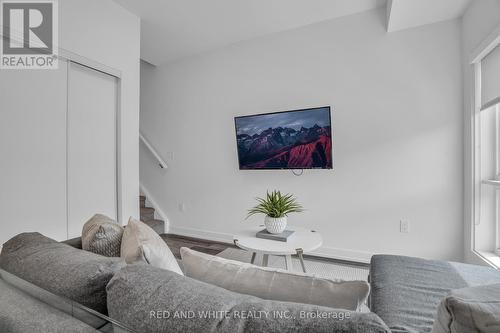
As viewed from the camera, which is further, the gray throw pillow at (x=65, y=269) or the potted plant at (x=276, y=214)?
the potted plant at (x=276, y=214)

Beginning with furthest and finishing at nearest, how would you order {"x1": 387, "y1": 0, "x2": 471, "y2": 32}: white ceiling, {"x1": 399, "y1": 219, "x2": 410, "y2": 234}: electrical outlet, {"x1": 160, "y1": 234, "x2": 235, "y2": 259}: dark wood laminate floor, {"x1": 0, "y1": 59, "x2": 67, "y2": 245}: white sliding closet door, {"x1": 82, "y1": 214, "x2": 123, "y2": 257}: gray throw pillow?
1. {"x1": 160, "y1": 234, "x2": 235, "y2": 259}: dark wood laminate floor
2. {"x1": 399, "y1": 219, "x2": 410, "y2": 234}: electrical outlet
3. {"x1": 387, "y1": 0, "x2": 471, "y2": 32}: white ceiling
4. {"x1": 0, "y1": 59, "x2": 67, "y2": 245}: white sliding closet door
5. {"x1": 82, "y1": 214, "x2": 123, "y2": 257}: gray throw pillow

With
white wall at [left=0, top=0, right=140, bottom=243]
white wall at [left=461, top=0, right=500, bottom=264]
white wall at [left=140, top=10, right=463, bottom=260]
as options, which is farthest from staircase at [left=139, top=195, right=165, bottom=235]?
white wall at [left=461, top=0, right=500, bottom=264]

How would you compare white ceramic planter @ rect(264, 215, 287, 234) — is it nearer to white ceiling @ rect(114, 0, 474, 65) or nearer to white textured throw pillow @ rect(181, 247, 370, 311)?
white textured throw pillow @ rect(181, 247, 370, 311)

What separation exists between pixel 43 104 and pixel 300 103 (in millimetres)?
2466

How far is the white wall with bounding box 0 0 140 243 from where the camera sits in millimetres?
1842

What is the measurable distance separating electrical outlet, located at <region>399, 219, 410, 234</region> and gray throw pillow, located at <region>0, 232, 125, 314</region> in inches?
103

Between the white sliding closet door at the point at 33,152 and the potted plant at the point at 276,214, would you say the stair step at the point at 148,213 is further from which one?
the potted plant at the point at 276,214

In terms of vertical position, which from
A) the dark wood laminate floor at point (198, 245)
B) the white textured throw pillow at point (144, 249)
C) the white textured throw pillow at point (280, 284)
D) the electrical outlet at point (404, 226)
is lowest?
the dark wood laminate floor at point (198, 245)

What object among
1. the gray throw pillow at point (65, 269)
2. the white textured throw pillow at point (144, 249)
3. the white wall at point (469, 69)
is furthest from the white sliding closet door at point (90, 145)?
the white wall at point (469, 69)

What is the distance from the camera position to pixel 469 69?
214 cm

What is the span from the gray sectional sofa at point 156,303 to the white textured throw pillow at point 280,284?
0.37 ft

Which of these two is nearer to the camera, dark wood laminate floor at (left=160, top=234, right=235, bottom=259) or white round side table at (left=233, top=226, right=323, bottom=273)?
white round side table at (left=233, top=226, right=323, bottom=273)

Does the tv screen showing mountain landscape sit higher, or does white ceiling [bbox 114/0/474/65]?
white ceiling [bbox 114/0/474/65]

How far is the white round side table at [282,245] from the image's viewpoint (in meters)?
1.65
